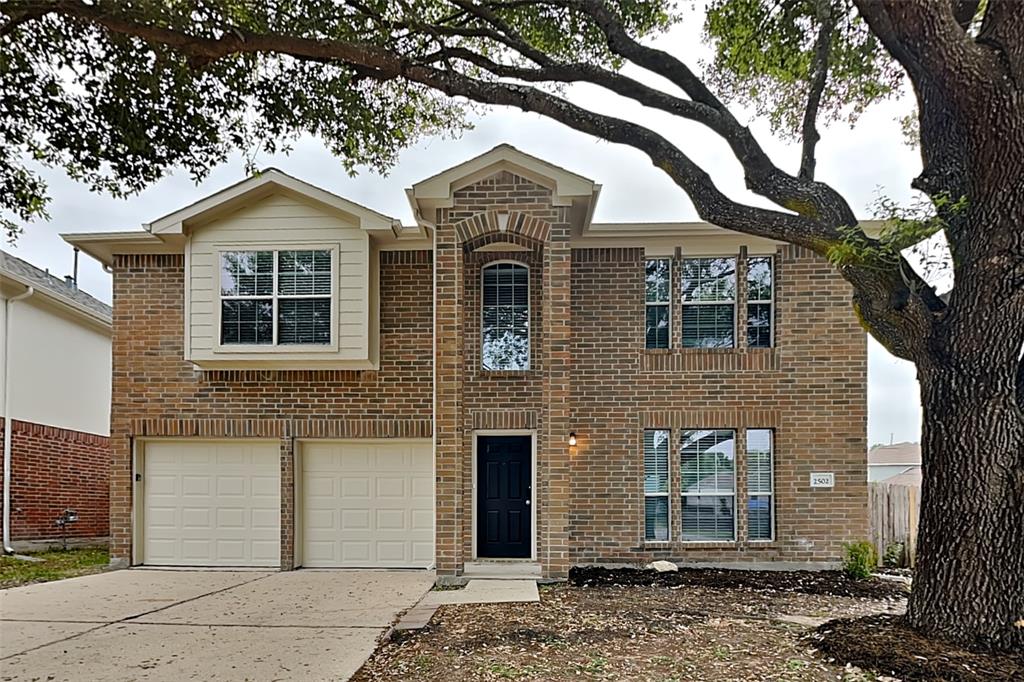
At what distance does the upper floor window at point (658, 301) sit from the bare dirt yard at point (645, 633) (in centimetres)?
340

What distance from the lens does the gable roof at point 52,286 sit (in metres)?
13.0

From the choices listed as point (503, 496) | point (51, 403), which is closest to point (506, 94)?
point (503, 496)

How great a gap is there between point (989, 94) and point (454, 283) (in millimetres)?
6043

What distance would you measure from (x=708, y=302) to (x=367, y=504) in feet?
19.6

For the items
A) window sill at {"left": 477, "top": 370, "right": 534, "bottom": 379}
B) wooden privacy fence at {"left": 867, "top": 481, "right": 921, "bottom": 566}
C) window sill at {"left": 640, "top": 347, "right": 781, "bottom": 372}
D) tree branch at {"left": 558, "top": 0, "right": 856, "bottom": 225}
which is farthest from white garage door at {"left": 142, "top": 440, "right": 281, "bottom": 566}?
wooden privacy fence at {"left": 867, "top": 481, "right": 921, "bottom": 566}

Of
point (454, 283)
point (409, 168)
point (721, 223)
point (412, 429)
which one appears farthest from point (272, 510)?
point (721, 223)

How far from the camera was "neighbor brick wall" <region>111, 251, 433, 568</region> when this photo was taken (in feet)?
36.3

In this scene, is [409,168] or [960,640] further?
[409,168]

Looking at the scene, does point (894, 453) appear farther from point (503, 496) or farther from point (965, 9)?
point (965, 9)

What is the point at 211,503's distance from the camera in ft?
37.1

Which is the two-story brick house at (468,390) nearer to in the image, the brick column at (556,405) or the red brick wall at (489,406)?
the red brick wall at (489,406)

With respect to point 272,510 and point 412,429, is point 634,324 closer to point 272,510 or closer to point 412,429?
point 412,429

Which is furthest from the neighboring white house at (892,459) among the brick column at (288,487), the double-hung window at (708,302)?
the brick column at (288,487)

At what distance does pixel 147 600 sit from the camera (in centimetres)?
866
